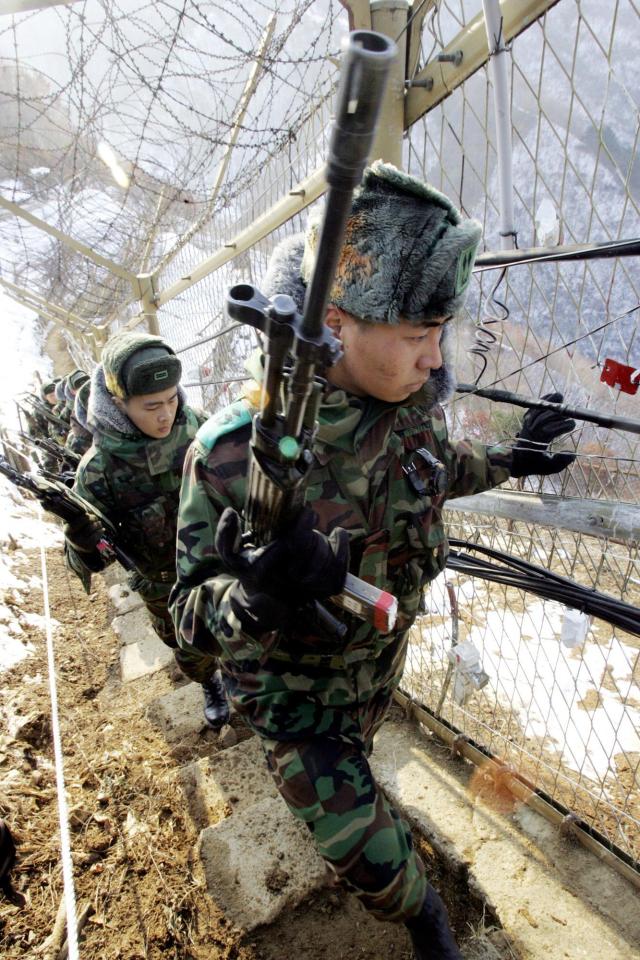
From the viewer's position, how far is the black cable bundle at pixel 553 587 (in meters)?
1.51

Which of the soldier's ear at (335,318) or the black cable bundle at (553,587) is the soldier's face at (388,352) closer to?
the soldier's ear at (335,318)

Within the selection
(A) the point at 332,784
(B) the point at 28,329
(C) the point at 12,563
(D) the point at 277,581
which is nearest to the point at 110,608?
(C) the point at 12,563

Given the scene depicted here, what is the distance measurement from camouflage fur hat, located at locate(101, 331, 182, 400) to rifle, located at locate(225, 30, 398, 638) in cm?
179

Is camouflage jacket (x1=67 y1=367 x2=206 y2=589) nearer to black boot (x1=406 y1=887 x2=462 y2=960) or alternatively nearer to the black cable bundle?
the black cable bundle

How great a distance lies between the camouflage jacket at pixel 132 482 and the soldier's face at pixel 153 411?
4 centimetres

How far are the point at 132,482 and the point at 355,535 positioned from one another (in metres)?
1.74

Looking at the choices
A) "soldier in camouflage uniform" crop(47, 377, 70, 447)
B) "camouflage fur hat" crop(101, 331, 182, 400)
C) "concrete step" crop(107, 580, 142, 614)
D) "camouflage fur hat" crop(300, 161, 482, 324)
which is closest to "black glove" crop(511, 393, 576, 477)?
"camouflage fur hat" crop(300, 161, 482, 324)

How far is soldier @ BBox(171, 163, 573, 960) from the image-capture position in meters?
1.21

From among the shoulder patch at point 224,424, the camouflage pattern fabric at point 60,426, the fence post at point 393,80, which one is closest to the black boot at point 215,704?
the shoulder patch at point 224,424

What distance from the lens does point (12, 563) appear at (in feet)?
17.9

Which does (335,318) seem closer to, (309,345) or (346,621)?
(309,345)

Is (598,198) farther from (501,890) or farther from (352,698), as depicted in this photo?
(501,890)

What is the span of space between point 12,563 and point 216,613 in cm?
500

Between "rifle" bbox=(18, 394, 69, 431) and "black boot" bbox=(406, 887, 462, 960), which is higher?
"rifle" bbox=(18, 394, 69, 431)
